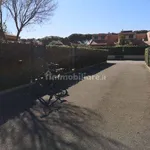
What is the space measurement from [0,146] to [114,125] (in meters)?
2.41

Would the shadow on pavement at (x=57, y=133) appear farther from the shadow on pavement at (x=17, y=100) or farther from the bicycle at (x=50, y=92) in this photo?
the bicycle at (x=50, y=92)

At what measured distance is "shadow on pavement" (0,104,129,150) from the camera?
3990mm

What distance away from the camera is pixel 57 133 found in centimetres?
458

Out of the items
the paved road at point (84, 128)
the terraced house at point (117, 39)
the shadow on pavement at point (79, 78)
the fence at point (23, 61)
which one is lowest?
the paved road at point (84, 128)

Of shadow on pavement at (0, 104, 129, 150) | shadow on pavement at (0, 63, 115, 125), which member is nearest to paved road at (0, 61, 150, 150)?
shadow on pavement at (0, 104, 129, 150)

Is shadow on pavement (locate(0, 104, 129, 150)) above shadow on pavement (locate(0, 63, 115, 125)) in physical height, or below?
below

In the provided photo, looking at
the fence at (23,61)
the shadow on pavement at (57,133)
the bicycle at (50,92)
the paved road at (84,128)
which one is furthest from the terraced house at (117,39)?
the shadow on pavement at (57,133)

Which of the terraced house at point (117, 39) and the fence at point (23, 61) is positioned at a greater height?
the terraced house at point (117, 39)

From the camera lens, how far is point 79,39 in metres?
83.8

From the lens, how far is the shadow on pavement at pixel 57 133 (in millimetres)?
3990

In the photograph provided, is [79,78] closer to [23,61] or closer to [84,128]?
[23,61]

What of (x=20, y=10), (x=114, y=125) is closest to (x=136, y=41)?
(x=20, y=10)

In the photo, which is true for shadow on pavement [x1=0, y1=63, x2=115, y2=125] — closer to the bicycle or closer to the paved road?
the bicycle

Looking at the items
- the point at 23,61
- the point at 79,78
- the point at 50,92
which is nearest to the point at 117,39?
the point at 79,78
